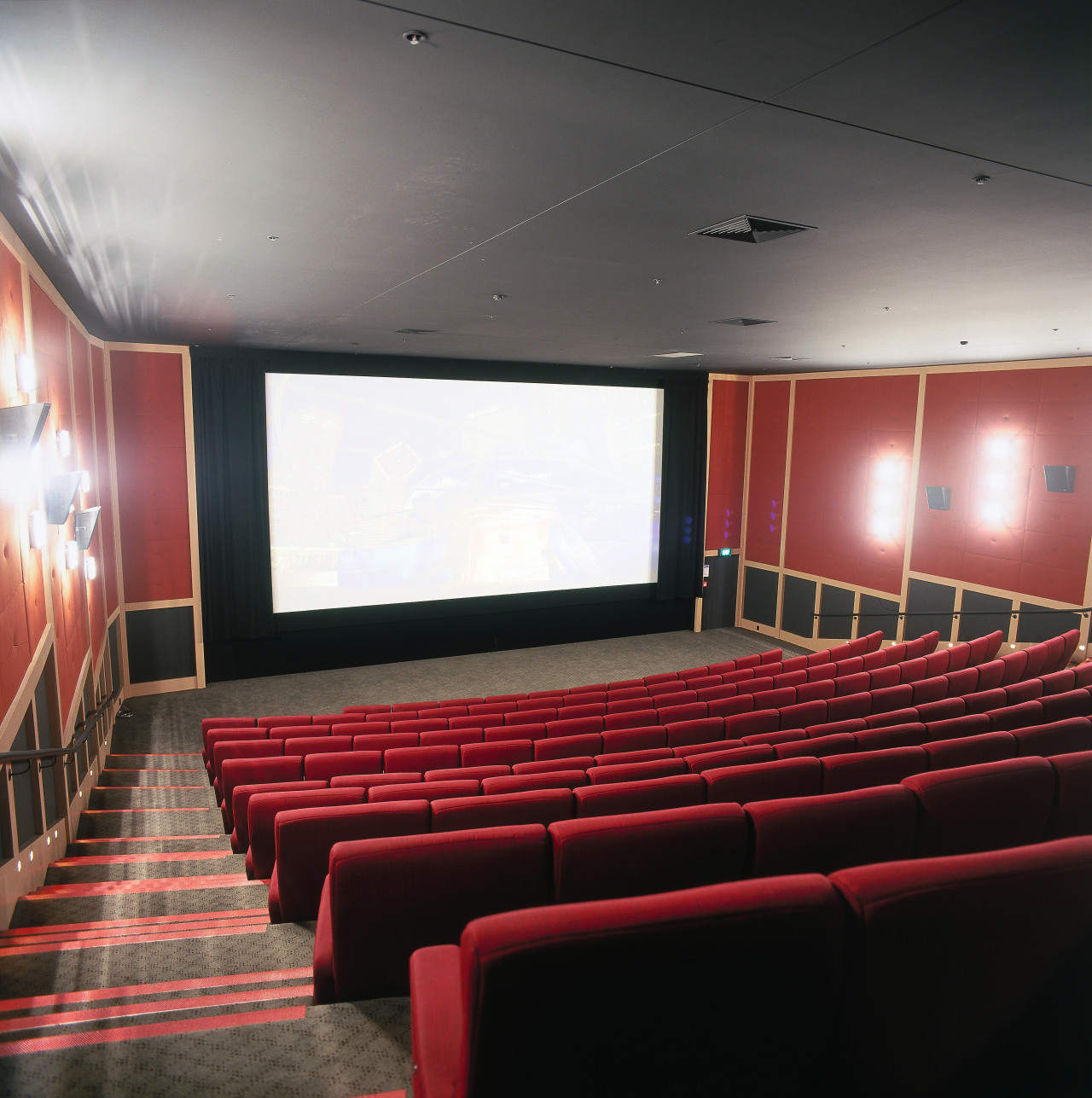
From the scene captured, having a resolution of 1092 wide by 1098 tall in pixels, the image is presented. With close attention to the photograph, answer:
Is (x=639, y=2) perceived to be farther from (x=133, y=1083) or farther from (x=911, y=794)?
(x=133, y=1083)

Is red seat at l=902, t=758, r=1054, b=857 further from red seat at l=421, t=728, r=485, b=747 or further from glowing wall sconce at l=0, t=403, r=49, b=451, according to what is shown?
glowing wall sconce at l=0, t=403, r=49, b=451

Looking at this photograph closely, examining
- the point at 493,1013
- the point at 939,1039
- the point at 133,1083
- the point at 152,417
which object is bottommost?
the point at 133,1083

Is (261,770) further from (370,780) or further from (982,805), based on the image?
(982,805)

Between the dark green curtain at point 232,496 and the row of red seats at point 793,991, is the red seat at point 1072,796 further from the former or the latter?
the dark green curtain at point 232,496

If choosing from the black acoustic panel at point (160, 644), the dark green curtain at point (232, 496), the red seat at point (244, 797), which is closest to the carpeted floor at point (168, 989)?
the red seat at point (244, 797)

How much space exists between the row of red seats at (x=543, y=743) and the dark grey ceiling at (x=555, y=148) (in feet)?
9.65

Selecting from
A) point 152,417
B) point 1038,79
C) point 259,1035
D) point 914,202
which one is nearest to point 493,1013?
point 259,1035

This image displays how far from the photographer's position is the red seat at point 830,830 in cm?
245

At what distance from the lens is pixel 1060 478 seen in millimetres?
8477

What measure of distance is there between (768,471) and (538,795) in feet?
35.6

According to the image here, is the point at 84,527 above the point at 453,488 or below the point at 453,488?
below

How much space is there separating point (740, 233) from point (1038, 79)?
1763 millimetres

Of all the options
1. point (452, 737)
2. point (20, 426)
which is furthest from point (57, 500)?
point (452, 737)

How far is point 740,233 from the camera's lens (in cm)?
386
